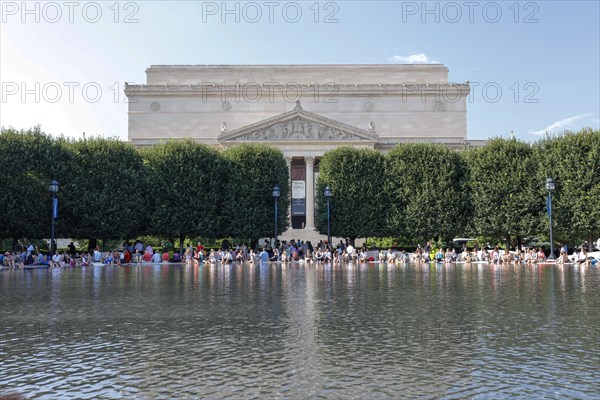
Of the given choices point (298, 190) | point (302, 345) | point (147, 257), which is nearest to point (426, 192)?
point (298, 190)

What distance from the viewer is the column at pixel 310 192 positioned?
6000 cm

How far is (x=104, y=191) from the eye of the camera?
41.6 m

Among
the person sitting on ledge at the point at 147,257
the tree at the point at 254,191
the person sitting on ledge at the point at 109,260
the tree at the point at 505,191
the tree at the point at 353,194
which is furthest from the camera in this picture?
the tree at the point at 353,194

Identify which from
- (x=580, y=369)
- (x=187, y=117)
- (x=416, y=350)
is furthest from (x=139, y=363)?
(x=187, y=117)

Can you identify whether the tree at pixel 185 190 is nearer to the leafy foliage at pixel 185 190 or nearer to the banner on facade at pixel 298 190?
the leafy foliage at pixel 185 190

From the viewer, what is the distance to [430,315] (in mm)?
12281

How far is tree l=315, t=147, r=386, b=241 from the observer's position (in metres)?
45.7

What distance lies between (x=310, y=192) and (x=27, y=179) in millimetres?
27292

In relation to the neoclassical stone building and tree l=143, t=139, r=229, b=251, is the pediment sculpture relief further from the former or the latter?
tree l=143, t=139, r=229, b=251

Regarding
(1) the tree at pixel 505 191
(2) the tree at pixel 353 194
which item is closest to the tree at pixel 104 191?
(2) the tree at pixel 353 194

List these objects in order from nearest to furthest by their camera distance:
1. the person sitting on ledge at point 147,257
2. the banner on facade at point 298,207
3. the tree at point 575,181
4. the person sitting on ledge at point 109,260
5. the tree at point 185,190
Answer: the person sitting on ledge at point 109,260 < the person sitting on ledge at point 147,257 < the tree at point 575,181 < the tree at point 185,190 < the banner on facade at point 298,207

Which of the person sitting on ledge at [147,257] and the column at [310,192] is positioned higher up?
the column at [310,192]

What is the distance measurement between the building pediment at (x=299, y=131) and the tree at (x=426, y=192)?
49.0ft

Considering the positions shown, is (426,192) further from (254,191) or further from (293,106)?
(293,106)
